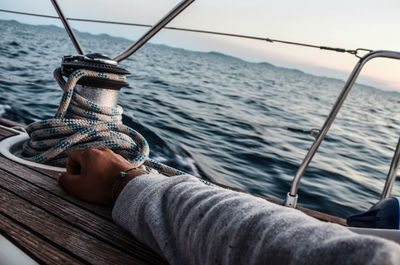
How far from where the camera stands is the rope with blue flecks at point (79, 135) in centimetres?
121

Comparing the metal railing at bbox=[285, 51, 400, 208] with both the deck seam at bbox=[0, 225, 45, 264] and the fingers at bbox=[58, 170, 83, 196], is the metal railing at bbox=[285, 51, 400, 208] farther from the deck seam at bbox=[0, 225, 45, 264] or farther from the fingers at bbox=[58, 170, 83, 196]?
the deck seam at bbox=[0, 225, 45, 264]

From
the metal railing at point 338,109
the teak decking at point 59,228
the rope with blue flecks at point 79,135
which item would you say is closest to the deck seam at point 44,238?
the teak decking at point 59,228

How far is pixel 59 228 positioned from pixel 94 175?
167mm

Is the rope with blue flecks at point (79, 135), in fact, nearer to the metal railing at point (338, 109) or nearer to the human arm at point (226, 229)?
the human arm at point (226, 229)

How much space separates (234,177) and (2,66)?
289 inches

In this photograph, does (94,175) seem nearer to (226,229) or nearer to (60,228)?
(60,228)

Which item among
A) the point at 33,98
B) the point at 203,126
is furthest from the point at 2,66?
the point at 203,126

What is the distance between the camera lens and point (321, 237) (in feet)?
1.50

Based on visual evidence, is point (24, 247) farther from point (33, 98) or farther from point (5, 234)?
point (33, 98)

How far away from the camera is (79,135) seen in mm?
1199

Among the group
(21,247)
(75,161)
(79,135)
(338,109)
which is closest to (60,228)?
(21,247)

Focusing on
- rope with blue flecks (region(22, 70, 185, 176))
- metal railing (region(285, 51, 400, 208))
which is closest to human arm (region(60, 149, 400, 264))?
rope with blue flecks (region(22, 70, 185, 176))

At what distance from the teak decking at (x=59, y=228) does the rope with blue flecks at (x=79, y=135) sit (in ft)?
0.57

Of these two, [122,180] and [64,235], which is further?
[122,180]
